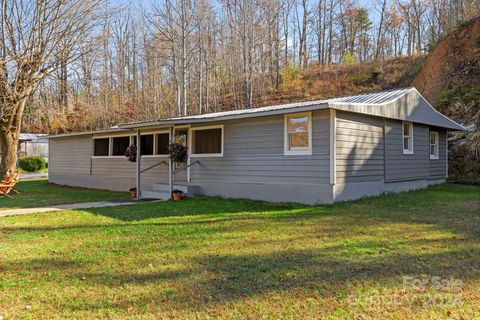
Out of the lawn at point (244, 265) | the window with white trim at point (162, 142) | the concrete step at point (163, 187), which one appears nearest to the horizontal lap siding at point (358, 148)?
the lawn at point (244, 265)

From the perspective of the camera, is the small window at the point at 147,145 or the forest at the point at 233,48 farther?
the forest at the point at 233,48

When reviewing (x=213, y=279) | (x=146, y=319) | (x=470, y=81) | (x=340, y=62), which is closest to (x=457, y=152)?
(x=470, y=81)

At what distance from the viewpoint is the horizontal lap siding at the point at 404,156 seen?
11.0 m

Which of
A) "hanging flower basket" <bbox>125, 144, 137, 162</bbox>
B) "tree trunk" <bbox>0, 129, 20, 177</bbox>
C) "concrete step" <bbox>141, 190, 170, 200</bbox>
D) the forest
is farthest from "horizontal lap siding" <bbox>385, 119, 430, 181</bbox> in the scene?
the forest

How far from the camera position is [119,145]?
14516 millimetres

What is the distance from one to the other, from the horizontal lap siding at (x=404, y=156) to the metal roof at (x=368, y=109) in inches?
13.2

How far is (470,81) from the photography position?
17.4 m

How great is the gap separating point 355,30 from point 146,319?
36509 mm

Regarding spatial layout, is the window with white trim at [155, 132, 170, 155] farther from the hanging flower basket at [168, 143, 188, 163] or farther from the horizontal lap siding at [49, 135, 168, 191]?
the hanging flower basket at [168, 143, 188, 163]

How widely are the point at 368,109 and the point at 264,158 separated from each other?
2.87 metres

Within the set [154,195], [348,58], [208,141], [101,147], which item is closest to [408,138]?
[208,141]

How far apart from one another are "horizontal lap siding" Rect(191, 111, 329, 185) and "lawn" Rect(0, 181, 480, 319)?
5.30 ft

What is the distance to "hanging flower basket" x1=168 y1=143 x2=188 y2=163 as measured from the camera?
1113 cm

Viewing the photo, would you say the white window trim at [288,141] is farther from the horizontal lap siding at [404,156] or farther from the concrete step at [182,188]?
the concrete step at [182,188]
